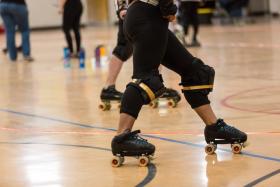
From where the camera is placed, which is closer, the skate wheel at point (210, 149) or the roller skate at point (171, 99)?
the skate wheel at point (210, 149)

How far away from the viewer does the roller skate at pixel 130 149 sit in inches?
200

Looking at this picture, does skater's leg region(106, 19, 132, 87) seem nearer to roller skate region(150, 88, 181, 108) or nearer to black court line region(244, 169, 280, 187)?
roller skate region(150, 88, 181, 108)

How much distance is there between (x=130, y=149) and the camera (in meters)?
5.09

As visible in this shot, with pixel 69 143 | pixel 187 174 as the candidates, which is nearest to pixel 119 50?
pixel 69 143

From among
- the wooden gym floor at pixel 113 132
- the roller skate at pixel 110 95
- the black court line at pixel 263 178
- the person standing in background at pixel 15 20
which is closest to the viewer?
the black court line at pixel 263 178

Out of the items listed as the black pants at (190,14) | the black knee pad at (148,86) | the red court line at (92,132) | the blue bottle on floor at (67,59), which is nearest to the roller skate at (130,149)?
the black knee pad at (148,86)

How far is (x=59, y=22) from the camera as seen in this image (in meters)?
30.4

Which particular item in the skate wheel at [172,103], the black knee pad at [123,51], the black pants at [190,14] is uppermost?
the black knee pad at [123,51]

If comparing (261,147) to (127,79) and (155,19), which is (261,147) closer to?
(155,19)

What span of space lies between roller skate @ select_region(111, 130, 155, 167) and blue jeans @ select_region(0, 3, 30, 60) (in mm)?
9916

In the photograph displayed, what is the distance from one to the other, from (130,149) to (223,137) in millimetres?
722

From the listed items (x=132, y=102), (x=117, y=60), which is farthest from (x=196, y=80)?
(x=117, y=60)

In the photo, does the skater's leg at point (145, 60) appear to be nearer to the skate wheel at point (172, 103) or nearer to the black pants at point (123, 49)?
the black pants at point (123, 49)

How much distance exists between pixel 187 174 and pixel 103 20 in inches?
1117
